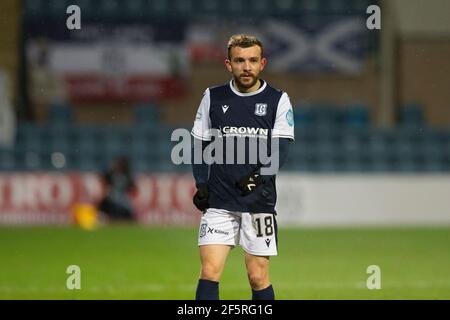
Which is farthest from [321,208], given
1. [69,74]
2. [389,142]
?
[69,74]

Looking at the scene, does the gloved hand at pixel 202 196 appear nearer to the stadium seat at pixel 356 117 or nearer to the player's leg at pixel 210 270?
the player's leg at pixel 210 270

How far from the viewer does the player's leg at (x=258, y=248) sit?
832cm

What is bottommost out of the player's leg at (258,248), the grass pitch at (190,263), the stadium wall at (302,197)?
the grass pitch at (190,263)

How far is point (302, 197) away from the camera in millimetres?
20422

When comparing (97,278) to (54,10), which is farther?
(54,10)

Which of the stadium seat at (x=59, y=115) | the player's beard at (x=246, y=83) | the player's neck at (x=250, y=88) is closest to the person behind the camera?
the player's beard at (x=246, y=83)

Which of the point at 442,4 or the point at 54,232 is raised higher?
the point at 442,4

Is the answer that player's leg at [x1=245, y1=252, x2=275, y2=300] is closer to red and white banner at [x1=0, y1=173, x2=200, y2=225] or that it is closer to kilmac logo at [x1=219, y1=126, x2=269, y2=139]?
kilmac logo at [x1=219, y1=126, x2=269, y2=139]

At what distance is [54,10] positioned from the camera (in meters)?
23.3

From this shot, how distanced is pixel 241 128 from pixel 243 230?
700mm

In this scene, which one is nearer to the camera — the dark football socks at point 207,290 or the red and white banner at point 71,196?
the dark football socks at point 207,290

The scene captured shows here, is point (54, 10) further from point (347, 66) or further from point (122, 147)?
point (347, 66)

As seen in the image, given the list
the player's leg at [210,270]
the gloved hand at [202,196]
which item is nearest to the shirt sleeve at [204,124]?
the gloved hand at [202,196]
